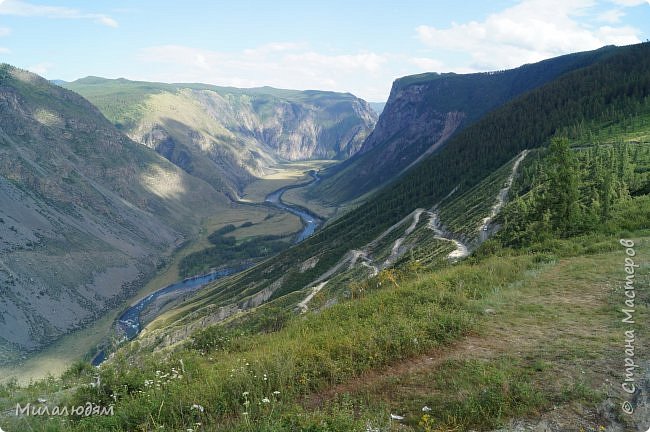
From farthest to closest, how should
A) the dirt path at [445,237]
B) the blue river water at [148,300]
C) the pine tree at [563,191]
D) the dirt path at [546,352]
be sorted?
1. the blue river water at [148,300]
2. the dirt path at [445,237]
3. the pine tree at [563,191]
4. the dirt path at [546,352]

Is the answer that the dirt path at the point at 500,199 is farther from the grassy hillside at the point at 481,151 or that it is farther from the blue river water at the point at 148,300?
the blue river water at the point at 148,300

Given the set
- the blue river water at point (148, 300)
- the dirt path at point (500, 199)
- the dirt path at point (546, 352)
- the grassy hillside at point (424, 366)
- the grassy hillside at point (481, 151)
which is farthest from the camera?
the blue river water at point (148, 300)

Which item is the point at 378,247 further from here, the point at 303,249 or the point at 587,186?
the point at 587,186

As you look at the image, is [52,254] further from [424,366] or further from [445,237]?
[424,366]

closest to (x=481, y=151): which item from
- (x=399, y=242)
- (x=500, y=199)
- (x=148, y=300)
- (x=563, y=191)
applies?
(x=399, y=242)

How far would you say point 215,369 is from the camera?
14.1m

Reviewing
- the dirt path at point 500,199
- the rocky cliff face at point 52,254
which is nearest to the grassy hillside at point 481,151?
the dirt path at point 500,199

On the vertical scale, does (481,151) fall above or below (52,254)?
above

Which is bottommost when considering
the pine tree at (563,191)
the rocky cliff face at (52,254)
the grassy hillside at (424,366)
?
the rocky cliff face at (52,254)

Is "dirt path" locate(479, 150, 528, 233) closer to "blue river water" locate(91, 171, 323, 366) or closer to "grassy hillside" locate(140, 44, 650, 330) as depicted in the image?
"grassy hillside" locate(140, 44, 650, 330)

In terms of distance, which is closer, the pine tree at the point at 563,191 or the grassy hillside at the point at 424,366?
the grassy hillside at the point at 424,366

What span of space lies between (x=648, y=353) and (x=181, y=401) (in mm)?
13408

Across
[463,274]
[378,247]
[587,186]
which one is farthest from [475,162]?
[463,274]

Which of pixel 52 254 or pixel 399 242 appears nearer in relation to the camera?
pixel 399 242
